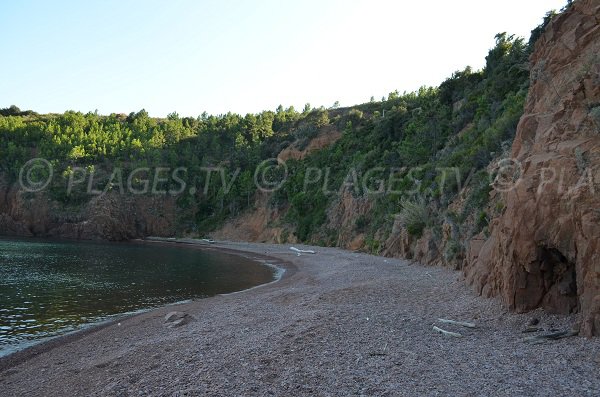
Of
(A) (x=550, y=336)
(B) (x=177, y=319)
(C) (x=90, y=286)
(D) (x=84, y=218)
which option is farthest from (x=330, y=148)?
(A) (x=550, y=336)

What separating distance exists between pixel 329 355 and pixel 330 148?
60.0m

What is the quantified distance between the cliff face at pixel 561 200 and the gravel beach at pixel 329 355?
0.65 m

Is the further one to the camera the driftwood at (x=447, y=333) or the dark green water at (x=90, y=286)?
the dark green water at (x=90, y=286)

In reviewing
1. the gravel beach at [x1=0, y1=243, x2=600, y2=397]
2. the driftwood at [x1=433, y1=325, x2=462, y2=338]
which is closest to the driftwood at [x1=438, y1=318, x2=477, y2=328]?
the gravel beach at [x1=0, y1=243, x2=600, y2=397]

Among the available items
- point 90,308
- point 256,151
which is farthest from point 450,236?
point 256,151

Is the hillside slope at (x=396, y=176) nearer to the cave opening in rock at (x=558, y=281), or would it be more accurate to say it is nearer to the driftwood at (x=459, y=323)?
the cave opening in rock at (x=558, y=281)

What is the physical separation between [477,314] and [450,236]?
12325 mm

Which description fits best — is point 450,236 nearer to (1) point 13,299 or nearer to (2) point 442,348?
(2) point 442,348

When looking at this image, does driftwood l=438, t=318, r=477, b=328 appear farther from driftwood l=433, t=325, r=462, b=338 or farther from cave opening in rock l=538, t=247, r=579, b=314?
cave opening in rock l=538, t=247, r=579, b=314

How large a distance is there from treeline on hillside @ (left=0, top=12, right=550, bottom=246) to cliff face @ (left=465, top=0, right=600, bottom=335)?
4.10 meters

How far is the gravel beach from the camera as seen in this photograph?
6.51 m

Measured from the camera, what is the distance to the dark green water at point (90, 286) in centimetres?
1558

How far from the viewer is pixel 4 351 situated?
12.1 metres

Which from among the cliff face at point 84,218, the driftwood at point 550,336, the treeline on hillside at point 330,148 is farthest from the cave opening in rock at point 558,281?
the cliff face at point 84,218
